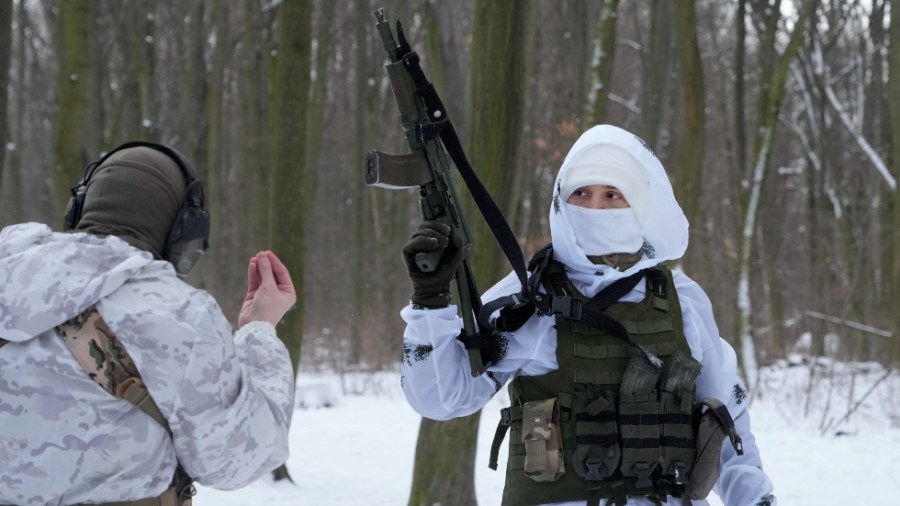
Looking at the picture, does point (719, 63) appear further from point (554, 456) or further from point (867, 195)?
point (554, 456)

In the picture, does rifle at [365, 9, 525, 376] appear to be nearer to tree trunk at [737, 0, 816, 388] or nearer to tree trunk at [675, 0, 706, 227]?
tree trunk at [675, 0, 706, 227]

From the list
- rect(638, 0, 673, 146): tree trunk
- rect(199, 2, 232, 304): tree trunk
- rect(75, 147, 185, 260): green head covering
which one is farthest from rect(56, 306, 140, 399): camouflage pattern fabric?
rect(638, 0, 673, 146): tree trunk

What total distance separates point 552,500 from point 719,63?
21.9 m

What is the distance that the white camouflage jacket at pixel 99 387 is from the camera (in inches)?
75.6

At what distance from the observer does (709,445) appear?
2521 mm

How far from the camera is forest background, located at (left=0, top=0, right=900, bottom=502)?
654 centimetres

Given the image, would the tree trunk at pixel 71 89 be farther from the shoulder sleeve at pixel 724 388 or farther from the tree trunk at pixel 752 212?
the tree trunk at pixel 752 212

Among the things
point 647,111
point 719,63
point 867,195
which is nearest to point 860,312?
point 867,195

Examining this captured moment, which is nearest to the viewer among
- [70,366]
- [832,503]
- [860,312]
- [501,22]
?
[70,366]

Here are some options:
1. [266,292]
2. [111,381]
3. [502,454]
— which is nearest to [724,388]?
[266,292]

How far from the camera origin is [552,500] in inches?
98.0

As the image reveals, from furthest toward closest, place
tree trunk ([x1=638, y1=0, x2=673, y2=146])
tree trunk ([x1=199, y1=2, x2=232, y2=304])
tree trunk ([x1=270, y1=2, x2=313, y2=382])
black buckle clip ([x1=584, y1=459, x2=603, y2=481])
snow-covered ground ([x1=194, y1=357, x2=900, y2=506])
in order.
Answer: tree trunk ([x1=638, y1=0, x2=673, y2=146])
tree trunk ([x1=199, y1=2, x2=232, y2=304])
snow-covered ground ([x1=194, y1=357, x2=900, y2=506])
tree trunk ([x1=270, y1=2, x2=313, y2=382])
black buckle clip ([x1=584, y1=459, x2=603, y2=481])

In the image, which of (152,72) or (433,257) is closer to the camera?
(433,257)

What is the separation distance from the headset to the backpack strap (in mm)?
267
